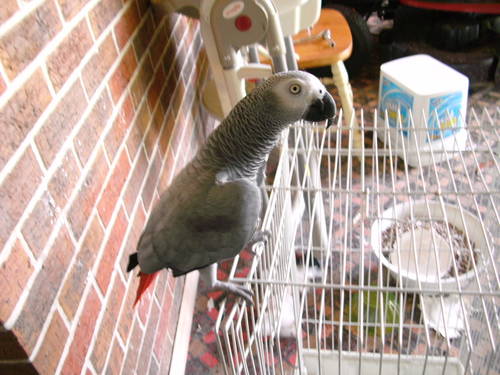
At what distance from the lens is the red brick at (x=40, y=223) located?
50cm

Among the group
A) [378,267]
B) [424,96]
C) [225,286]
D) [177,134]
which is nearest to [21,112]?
[225,286]

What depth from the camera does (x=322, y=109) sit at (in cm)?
67

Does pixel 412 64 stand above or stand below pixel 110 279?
below

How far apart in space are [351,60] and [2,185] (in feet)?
6.22

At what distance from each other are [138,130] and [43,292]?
44 cm

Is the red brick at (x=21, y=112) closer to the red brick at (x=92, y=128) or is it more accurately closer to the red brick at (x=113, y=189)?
the red brick at (x=92, y=128)

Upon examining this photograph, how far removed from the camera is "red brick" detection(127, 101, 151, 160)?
83 cm

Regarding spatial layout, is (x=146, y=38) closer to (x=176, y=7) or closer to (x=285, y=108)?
(x=176, y=7)

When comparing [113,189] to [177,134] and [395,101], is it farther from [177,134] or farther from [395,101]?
[395,101]

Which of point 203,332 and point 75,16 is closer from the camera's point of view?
point 75,16

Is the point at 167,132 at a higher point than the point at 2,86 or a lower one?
lower

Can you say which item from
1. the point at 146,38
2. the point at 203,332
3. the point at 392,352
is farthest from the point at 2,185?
the point at 392,352

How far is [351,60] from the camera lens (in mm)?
2053

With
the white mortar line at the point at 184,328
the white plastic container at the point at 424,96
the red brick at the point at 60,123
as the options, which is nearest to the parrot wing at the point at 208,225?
the red brick at the point at 60,123
